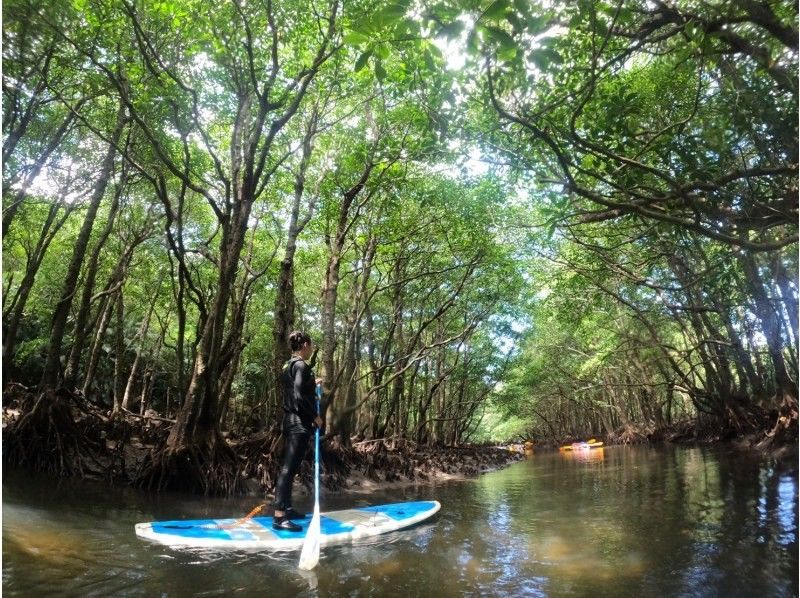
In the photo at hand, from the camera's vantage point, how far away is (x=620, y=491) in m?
9.05

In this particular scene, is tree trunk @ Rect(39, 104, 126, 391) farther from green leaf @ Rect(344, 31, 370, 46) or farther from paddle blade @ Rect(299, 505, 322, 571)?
green leaf @ Rect(344, 31, 370, 46)

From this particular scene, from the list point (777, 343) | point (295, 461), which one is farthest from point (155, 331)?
point (777, 343)

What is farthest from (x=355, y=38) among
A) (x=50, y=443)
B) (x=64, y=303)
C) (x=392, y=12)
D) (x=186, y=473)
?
(x=50, y=443)

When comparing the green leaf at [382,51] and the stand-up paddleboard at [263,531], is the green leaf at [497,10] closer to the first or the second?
the green leaf at [382,51]

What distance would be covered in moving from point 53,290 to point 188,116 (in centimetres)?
1284

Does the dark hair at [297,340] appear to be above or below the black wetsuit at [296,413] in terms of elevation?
above

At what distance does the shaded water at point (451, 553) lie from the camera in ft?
11.8

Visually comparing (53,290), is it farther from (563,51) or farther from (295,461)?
(563,51)

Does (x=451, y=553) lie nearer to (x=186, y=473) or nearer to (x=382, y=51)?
(x=382, y=51)

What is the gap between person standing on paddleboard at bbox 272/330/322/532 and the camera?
5.22 meters

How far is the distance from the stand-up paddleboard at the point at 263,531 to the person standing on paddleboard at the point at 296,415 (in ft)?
1.08

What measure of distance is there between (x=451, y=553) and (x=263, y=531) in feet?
5.88

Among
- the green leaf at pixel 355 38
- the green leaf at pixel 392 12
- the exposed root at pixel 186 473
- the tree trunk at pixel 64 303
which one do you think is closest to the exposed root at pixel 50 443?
the tree trunk at pixel 64 303

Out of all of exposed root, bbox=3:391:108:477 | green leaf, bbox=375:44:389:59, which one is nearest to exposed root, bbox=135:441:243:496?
exposed root, bbox=3:391:108:477
